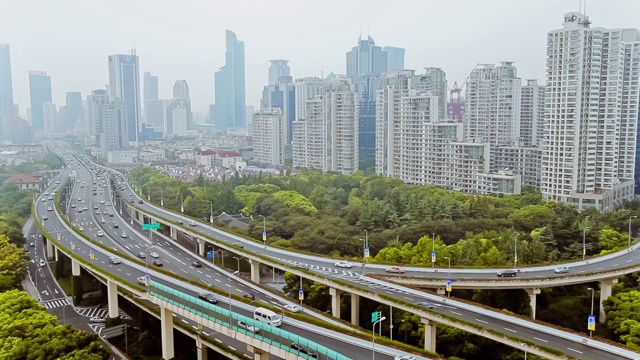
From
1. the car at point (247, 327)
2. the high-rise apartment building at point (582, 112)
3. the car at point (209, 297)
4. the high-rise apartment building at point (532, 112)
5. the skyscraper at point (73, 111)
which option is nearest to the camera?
the car at point (247, 327)

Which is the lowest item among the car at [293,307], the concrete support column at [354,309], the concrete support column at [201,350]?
the concrete support column at [201,350]

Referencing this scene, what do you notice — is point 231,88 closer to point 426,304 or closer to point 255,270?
point 255,270

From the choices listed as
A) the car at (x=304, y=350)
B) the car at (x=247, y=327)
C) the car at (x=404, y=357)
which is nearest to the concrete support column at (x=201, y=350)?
the car at (x=247, y=327)

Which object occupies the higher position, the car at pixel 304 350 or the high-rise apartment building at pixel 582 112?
the high-rise apartment building at pixel 582 112

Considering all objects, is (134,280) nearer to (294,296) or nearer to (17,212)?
(294,296)

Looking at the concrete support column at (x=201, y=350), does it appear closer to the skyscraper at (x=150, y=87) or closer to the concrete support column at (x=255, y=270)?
the concrete support column at (x=255, y=270)

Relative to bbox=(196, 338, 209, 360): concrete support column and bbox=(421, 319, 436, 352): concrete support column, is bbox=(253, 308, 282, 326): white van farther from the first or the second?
bbox=(421, 319, 436, 352): concrete support column
